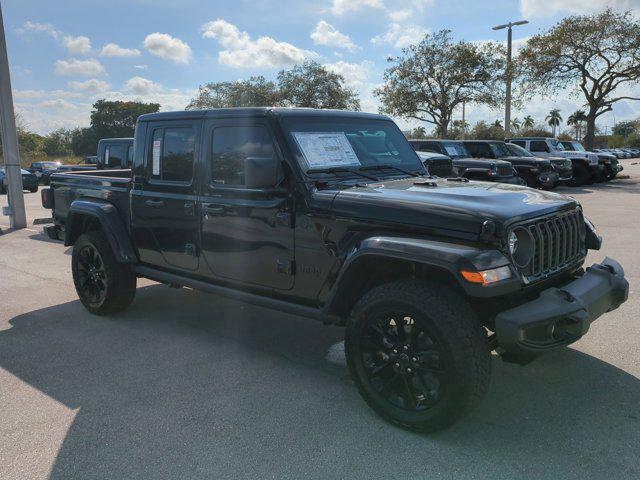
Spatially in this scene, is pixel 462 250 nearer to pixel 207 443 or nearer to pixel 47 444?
pixel 207 443

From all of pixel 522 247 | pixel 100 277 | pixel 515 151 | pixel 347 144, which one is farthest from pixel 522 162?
pixel 522 247

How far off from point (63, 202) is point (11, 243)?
15.6 ft

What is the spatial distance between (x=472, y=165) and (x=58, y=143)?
7596cm

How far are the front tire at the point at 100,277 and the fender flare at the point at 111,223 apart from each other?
0.14m

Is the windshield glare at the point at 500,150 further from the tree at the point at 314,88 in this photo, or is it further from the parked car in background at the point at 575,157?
the tree at the point at 314,88

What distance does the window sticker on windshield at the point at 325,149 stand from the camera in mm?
3674

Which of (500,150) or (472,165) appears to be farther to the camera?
(500,150)

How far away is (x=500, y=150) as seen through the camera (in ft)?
54.6

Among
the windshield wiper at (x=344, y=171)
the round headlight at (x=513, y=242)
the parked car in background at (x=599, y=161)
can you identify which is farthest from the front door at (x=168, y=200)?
the parked car in background at (x=599, y=161)

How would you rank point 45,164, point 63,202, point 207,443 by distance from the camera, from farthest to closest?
point 45,164 < point 63,202 < point 207,443

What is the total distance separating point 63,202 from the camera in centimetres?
576

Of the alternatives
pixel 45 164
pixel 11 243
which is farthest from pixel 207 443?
pixel 45 164

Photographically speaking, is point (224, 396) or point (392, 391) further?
point (224, 396)

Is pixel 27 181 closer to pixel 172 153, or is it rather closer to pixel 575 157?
pixel 172 153
